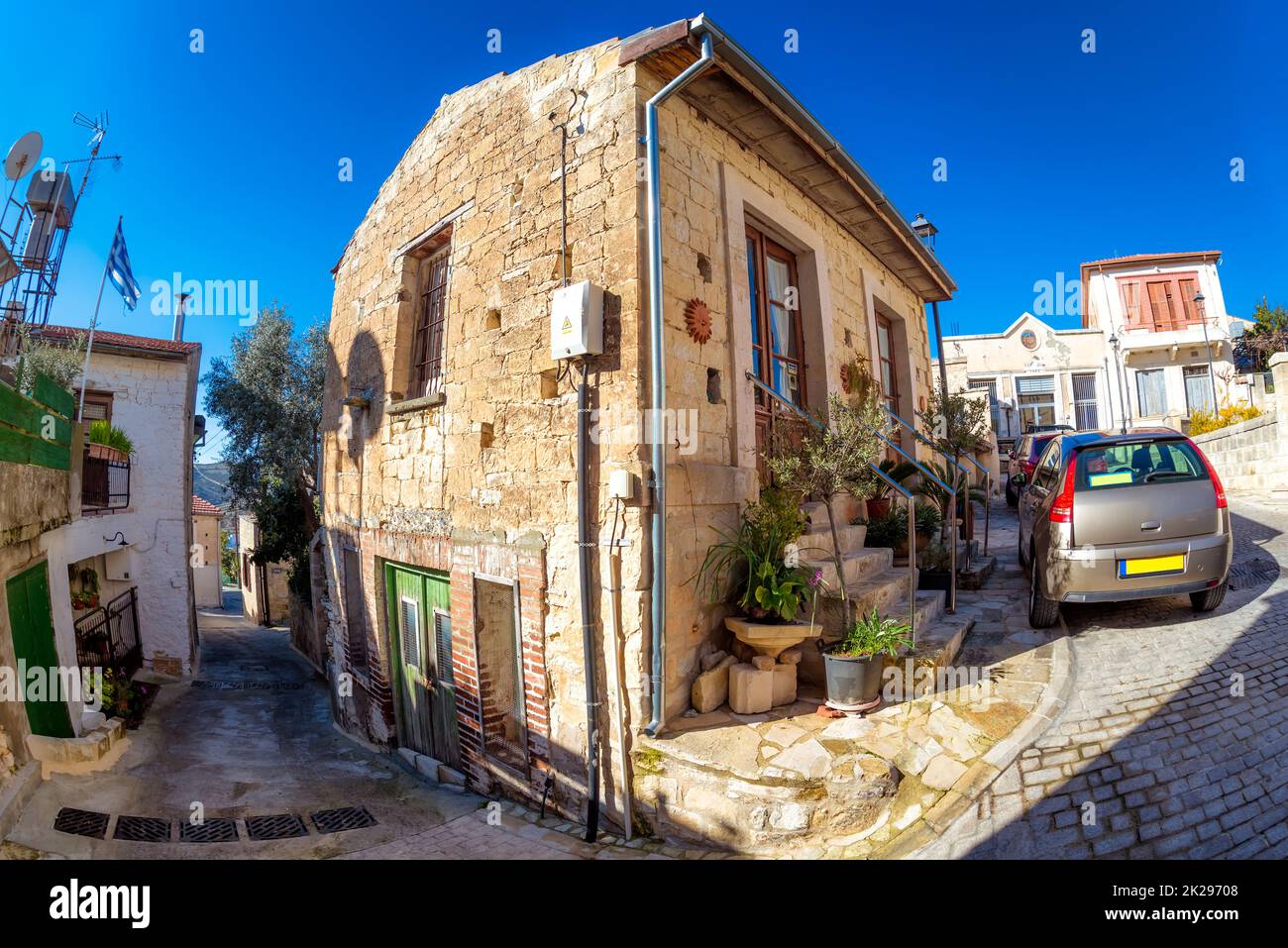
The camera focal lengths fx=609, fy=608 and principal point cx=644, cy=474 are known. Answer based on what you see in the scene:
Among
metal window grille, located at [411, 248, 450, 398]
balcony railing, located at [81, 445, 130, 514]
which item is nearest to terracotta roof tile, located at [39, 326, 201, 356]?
balcony railing, located at [81, 445, 130, 514]

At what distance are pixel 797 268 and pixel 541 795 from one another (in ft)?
19.0

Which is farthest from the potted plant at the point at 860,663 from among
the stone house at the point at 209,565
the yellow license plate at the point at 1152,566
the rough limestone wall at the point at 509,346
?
the stone house at the point at 209,565

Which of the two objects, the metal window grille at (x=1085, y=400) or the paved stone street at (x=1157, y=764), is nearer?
the paved stone street at (x=1157, y=764)

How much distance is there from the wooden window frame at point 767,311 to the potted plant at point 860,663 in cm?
256

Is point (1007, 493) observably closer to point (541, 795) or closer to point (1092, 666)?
point (1092, 666)

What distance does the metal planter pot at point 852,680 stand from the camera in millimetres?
4047

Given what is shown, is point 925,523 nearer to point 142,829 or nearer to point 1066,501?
point 1066,501

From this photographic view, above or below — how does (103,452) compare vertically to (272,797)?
above

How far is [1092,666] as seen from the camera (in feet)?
14.1

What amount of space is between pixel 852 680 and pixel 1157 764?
1565 millimetres

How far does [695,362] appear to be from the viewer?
468cm

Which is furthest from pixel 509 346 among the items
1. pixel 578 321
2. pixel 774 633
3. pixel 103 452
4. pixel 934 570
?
pixel 103 452

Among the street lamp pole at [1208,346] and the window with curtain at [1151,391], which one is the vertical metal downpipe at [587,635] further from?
the street lamp pole at [1208,346]
